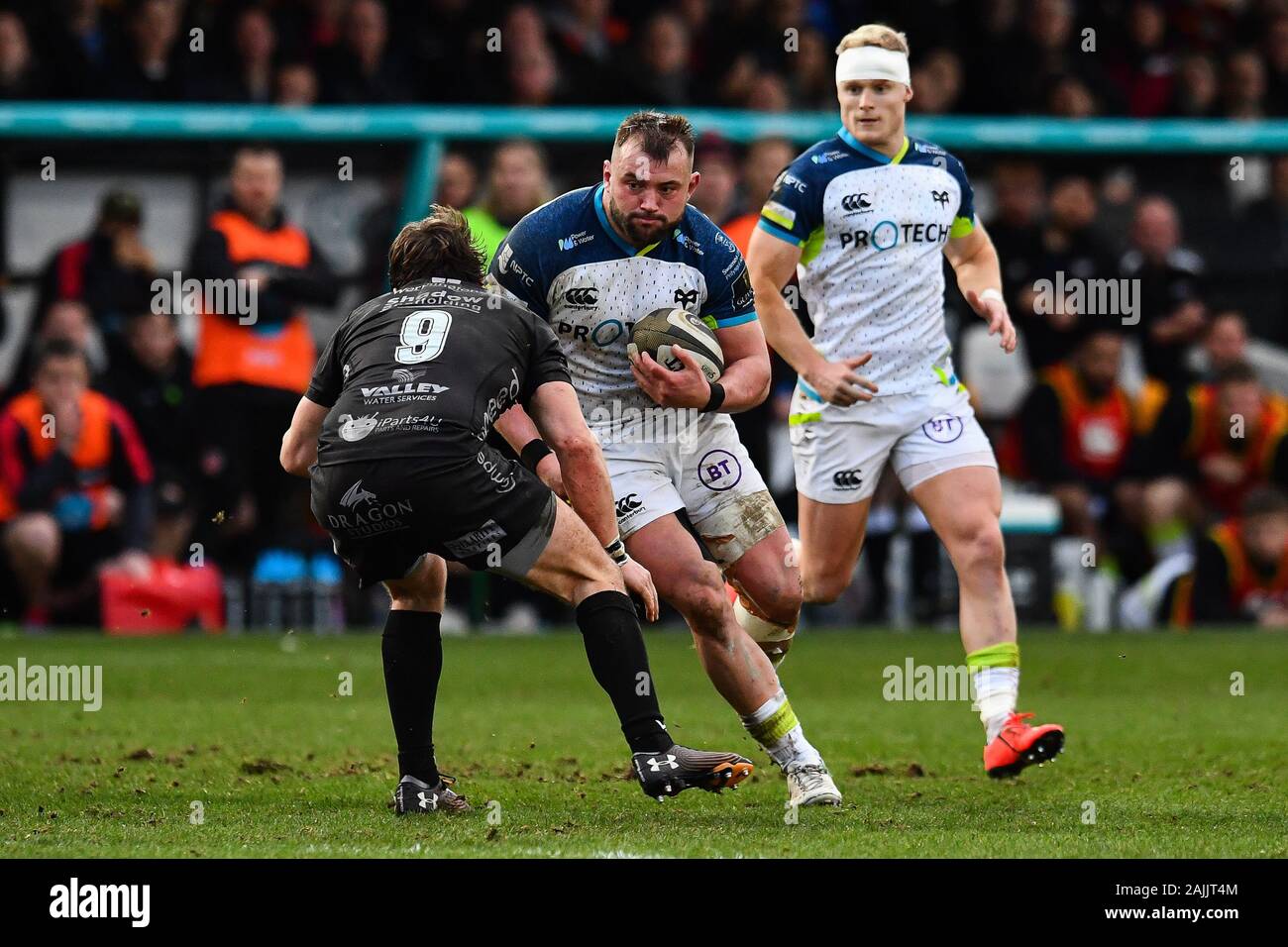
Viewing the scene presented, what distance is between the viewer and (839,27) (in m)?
16.8

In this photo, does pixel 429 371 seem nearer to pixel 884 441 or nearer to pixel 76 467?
pixel 884 441

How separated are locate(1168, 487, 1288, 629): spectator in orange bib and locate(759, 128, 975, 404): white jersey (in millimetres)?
6649

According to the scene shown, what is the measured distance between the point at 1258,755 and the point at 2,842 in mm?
4672

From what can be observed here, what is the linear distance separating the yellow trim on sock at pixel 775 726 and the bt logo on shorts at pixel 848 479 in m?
1.16

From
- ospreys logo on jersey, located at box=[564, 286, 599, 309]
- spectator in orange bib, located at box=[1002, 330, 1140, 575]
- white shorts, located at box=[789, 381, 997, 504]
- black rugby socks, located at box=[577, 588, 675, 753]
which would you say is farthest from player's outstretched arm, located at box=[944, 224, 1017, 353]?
spectator in orange bib, located at box=[1002, 330, 1140, 575]

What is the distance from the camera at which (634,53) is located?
51.5ft

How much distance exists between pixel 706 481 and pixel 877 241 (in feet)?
4.18

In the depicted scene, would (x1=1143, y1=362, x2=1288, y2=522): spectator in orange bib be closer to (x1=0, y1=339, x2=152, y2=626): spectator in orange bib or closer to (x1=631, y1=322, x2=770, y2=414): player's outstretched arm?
(x1=0, y1=339, x2=152, y2=626): spectator in orange bib

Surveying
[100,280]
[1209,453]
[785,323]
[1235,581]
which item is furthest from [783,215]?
[1209,453]

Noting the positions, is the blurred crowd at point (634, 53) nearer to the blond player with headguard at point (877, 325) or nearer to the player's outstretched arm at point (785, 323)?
the blond player with headguard at point (877, 325)

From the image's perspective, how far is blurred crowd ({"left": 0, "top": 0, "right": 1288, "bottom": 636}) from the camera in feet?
41.9

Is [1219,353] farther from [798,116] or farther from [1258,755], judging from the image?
[1258,755]

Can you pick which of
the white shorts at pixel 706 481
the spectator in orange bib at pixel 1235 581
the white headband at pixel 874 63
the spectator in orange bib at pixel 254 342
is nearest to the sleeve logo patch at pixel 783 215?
the white headband at pixel 874 63

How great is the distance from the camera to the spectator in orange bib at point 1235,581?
13820mm
